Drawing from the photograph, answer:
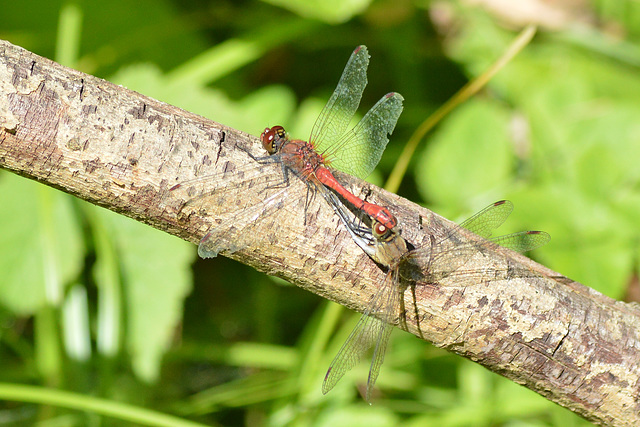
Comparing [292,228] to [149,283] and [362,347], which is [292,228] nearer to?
[362,347]

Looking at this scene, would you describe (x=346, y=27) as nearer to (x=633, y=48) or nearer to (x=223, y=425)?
(x=633, y=48)

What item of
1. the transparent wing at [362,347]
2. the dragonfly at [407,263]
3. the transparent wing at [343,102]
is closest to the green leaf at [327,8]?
the transparent wing at [343,102]

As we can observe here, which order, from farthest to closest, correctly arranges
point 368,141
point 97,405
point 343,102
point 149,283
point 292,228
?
1. point 149,283
2. point 343,102
3. point 368,141
4. point 97,405
5. point 292,228

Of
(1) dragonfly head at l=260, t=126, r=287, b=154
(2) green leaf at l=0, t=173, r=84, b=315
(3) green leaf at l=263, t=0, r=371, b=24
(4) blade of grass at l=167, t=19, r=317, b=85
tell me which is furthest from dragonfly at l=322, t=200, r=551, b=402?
(4) blade of grass at l=167, t=19, r=317, b=85

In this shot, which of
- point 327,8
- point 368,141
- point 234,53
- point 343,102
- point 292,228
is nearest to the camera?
point 292,228

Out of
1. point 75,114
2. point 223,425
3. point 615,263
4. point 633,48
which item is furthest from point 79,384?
point 633,48

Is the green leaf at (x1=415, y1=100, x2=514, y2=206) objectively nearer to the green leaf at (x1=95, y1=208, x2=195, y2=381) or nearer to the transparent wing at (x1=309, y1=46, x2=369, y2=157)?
the transparent wing at (x1=309, y1=46, x2=369, y2=157)

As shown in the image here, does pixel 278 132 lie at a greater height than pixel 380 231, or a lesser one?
greater

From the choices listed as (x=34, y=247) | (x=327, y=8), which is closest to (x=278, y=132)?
(x=327, y=8)
